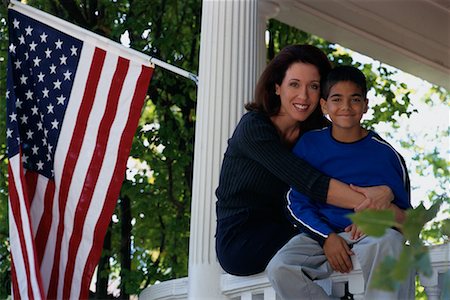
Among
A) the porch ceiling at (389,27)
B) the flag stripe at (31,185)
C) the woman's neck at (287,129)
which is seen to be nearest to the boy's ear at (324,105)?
the woman's neck at (287,129)

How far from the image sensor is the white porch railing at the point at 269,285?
14.3 ft

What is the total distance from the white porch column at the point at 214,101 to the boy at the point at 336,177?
1466 millimetres

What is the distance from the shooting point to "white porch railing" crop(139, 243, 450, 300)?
14.3ft

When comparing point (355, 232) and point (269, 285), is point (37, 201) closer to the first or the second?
point (269, 285)

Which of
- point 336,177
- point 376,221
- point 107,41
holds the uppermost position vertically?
point 107,41

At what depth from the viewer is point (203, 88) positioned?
6648 millimetres

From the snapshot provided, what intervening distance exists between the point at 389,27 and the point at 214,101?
3.63 m

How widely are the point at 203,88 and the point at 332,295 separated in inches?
91.2

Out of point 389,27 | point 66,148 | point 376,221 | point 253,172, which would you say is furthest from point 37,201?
point 376,221

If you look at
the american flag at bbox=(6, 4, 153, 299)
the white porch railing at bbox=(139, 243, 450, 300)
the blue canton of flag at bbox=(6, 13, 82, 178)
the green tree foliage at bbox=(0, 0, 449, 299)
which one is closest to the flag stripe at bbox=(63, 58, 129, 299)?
the american flag at bbox=(6, 4, 153, 299)

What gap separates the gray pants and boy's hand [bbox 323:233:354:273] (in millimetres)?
37

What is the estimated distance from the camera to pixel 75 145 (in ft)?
24.1

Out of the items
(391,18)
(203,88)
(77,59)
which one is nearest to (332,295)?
(203,88)

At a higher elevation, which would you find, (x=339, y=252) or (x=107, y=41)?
(x=107, y=41)
